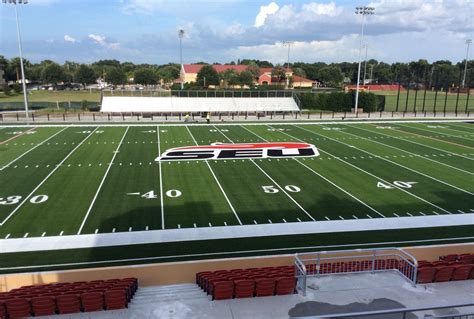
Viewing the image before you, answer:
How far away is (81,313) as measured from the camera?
806 centimetres

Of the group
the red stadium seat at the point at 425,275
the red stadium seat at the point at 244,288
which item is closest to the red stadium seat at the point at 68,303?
the red stadium seat at the point at 244,288

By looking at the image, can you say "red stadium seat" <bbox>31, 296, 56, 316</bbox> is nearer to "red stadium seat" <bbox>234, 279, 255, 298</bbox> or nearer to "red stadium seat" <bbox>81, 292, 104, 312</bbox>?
"red stadium seat" <bbox>81, 292, 104, 312</bbox>

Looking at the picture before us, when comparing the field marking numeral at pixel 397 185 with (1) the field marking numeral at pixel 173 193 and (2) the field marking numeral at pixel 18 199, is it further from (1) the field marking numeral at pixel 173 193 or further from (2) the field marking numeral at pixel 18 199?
(2) the field marking numeral at pixel 18 199

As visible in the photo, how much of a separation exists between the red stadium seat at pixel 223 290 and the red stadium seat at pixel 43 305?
311 centimetres

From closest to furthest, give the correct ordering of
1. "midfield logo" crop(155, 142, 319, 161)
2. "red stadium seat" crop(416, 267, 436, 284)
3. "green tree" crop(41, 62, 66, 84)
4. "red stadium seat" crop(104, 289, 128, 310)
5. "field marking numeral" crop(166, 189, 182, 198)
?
1. "red stadium seat" crop(104, 289, 128, 310)
2. "red stadium seat" crop(416, 267, 436, 284)
3. "field marking numeral" crop(166, 189, 182, 198)
4. "midfield logo" crop(155, 142, 319, 161)
5. "green tree" crop(41, 62, 66, 84)

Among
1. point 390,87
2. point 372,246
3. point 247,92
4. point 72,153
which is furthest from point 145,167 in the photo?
point 390,87

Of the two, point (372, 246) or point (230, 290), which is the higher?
point (230, 290)

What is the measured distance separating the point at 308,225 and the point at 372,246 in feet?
7.86

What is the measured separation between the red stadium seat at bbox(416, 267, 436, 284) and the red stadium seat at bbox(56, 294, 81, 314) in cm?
728

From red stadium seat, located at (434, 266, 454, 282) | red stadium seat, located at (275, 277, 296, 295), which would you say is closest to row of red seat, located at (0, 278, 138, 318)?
red stadium seat, located at (275, 277, 296, 295)

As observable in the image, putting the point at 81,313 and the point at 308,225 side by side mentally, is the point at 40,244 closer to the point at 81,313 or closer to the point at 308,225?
the point at 81,313

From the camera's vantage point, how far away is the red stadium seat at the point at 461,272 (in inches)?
373

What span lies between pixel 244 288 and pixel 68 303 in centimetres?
344

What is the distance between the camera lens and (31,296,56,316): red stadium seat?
7.78 m
